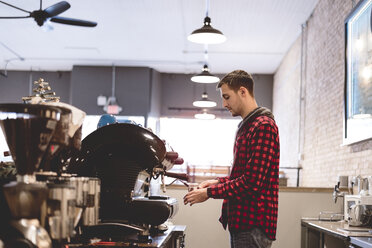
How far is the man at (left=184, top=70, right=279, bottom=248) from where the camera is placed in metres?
2.12

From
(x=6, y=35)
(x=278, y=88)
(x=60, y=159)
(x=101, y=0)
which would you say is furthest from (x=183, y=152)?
(x=60, y=159)

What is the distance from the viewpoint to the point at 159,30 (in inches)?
358

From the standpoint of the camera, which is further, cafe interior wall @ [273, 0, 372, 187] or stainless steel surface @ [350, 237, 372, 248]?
cafe interior wall @ [273, 0, 372, 187]

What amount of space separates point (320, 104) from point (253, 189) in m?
4.79

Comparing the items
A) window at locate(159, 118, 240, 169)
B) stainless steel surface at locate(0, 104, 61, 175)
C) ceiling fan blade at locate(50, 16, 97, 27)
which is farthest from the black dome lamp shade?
window at locate(159, 118, 240, 169)

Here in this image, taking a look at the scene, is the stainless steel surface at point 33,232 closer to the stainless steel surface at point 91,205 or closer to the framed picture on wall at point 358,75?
the stainless steel surface at point 91,205

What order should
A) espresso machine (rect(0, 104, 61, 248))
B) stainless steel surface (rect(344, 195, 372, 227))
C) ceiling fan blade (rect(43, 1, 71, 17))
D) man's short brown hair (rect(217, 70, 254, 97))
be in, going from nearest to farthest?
1. espresso machine (rect(0, 104, 61, 248))
2. man's short brown hair (rect(217, 70, 254, 97))
3. stainless steel surface (rect(344, 195, 372, 227))
4. ceiling fan blade (rect(43, 1, 71, 17))

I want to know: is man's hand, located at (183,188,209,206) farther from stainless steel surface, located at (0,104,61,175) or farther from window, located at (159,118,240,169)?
window, located at (159,118,240,169)

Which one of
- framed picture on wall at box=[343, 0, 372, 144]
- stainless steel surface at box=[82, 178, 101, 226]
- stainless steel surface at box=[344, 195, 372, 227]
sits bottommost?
stainless steel surface at box=[344, 195, 372, 227]

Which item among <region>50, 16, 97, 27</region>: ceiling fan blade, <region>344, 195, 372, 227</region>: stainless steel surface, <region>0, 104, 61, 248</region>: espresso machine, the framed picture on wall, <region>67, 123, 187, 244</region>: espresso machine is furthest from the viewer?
<region>50, 16, 97, 27</region>: ceiling fan blade

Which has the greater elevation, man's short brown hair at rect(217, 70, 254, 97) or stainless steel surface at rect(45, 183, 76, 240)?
man's short brown hair at rect(217, 70, 254, 97)

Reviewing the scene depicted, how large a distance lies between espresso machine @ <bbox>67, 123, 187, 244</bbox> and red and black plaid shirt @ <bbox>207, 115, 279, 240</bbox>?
0.36 metres

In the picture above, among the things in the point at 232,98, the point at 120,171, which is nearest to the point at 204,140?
the point at 232,98

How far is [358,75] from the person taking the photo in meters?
4.54
